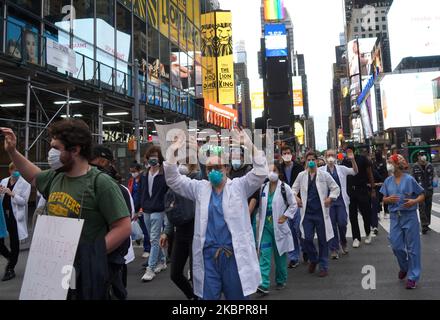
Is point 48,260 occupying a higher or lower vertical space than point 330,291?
higher

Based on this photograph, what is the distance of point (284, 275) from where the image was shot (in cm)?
634

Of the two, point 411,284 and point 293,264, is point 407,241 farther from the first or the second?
point 293,264

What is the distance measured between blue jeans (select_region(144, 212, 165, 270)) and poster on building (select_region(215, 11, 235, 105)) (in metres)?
31.2

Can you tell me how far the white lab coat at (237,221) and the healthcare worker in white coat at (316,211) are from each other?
10.7 feet

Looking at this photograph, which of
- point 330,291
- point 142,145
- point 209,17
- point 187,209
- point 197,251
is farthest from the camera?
point 209,17

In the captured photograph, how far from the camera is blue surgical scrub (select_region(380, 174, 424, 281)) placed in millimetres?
6020

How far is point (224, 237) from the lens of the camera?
3988mm

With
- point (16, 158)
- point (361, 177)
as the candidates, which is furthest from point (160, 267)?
point (16, 158)

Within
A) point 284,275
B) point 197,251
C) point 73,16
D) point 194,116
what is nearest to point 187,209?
point 197,251

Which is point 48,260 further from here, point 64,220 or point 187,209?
point 187,209

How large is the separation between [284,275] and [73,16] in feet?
48.0

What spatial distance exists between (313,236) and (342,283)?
967mm

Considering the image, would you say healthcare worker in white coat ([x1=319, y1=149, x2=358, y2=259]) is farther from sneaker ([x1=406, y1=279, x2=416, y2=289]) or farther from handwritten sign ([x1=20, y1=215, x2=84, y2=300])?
handwritten sign ([x1=20, y1=215, x2=84, y2=300])

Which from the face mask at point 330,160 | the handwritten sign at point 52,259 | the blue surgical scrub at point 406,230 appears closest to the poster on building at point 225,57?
the face mask at point 330,160
